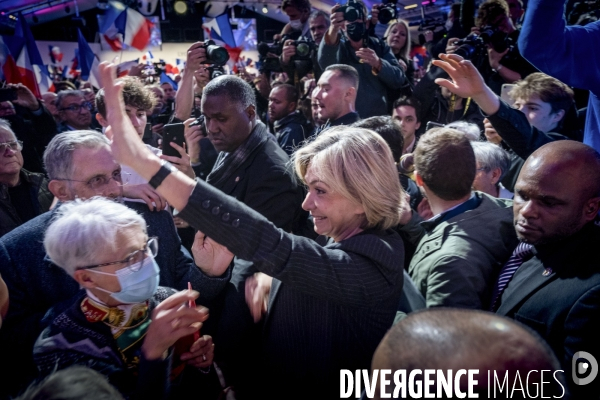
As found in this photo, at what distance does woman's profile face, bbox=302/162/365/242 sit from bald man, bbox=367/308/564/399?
26.2 inches

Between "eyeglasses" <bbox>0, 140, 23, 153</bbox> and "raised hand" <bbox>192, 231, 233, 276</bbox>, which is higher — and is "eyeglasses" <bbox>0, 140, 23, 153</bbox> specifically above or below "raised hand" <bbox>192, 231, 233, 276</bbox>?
above

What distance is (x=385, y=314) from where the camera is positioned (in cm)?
142

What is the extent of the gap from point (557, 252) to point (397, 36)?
4.42 meters

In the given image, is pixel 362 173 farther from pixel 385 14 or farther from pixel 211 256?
pixel 385 14

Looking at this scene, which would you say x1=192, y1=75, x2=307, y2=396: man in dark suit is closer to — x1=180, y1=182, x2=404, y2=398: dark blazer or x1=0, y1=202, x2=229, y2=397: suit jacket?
x1=180, y1=182, x2=404, y2=398: dark blazer

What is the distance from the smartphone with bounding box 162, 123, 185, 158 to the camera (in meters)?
2.82

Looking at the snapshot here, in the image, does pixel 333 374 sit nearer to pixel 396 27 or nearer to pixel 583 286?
pixel 583 286

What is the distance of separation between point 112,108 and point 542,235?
149cm

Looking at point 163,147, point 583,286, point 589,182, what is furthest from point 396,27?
point 583,286

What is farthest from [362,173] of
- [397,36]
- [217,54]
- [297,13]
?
[297,13]

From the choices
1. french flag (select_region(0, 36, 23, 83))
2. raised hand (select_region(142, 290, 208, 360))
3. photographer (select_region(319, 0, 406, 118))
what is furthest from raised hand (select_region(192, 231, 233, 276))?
french flag (select_region(0, 36, 23, 83))

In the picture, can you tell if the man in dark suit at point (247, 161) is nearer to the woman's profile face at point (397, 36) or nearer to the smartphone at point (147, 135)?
the smartphone at point (147, 135)

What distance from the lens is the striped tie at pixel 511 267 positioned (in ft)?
5.35

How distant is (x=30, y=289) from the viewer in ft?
5.74
